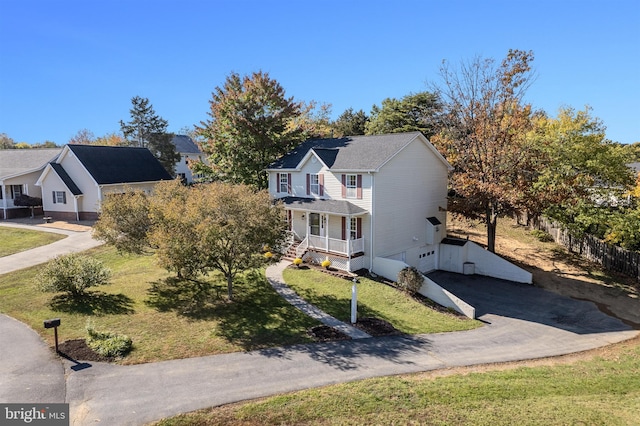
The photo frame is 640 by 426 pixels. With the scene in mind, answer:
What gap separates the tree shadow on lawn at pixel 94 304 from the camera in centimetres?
1680

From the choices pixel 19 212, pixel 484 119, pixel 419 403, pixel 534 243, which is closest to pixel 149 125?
pixel 19 212

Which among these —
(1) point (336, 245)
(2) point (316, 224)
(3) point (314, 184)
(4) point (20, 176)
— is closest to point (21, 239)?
(4) point (20, 176)

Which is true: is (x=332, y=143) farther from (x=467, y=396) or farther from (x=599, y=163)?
(x=467, y=396)

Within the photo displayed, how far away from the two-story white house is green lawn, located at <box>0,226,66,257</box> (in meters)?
16.9

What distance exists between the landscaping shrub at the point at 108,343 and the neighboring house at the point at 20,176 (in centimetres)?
3108

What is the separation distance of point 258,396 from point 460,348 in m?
8.78

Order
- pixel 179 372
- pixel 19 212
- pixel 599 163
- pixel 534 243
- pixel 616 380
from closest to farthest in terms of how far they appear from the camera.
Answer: pixel 179 372 < pixel 616 380 < pixel 599 163 < pixel 534 243 < pixel 19 212

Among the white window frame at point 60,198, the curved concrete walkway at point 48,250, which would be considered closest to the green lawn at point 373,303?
the curved concrete walkway at point 48,250

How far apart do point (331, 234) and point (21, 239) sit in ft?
74.0

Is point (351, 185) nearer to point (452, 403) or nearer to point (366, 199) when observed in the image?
point (366, 199)

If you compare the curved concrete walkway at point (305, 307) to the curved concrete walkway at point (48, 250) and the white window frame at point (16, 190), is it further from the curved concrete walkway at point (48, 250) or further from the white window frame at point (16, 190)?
the white window frame at point (16, 190)

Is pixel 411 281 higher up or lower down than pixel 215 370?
higher up

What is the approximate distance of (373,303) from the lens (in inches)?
793

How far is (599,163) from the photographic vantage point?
27797 mm
